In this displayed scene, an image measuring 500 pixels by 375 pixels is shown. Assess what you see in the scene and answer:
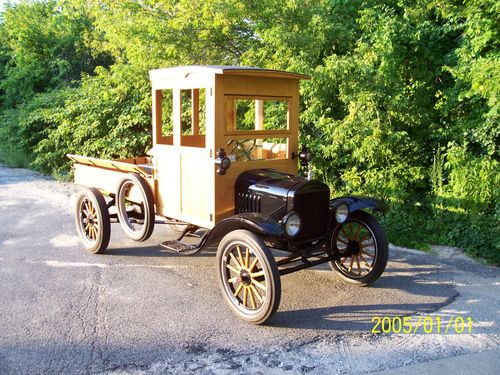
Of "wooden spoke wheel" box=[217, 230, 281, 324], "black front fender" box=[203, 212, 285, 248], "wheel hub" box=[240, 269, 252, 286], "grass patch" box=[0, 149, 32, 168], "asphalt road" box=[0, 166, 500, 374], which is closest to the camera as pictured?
"asphalt road" box=[0, 166, 500, 374]

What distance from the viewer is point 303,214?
4.54m

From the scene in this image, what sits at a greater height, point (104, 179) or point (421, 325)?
point (104, 179)

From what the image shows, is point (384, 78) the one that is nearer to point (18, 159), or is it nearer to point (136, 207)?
point (136, 207)

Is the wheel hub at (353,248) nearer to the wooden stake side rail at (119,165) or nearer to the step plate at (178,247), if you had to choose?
the step plate at (178,247)

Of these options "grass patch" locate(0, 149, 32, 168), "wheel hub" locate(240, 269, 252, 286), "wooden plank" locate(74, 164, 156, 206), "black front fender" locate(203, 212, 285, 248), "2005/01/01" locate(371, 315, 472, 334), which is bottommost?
"2005/01/01" locate(371, 315, 472, 334)

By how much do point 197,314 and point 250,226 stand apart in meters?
0.89

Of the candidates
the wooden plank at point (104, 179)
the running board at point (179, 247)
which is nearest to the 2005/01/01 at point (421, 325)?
the running board at point (179, 247)

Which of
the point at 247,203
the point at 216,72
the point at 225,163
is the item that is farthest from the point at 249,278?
the point at 216,72

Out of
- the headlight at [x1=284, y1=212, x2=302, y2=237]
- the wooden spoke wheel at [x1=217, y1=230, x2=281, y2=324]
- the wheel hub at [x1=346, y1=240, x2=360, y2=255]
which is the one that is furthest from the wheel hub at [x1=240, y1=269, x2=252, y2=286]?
the wheel hub at [x1=346, y1=240, x2=360, y2=255]

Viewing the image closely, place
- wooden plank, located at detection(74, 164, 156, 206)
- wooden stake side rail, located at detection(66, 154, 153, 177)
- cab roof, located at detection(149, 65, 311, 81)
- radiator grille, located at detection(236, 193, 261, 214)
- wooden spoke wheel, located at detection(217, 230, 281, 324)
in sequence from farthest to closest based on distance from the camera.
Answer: wooden plank, located at detection(74, 164, 156, 206), wooden stake side rail, located at detection(66, 154, 153, 177), radiator grille, located at detection(236, 193, 261, 214), cab roof, located at detection(149, 65, 311, 81), wooden spoke wheel, located at detection(217, 230, 281, 324)

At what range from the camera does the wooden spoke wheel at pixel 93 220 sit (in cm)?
582

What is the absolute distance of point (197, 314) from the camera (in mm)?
4320

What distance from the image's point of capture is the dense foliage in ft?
21.7

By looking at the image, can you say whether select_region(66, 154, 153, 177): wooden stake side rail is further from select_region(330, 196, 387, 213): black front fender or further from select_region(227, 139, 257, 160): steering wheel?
select_region(330, 196, 387, 213): black front fender
